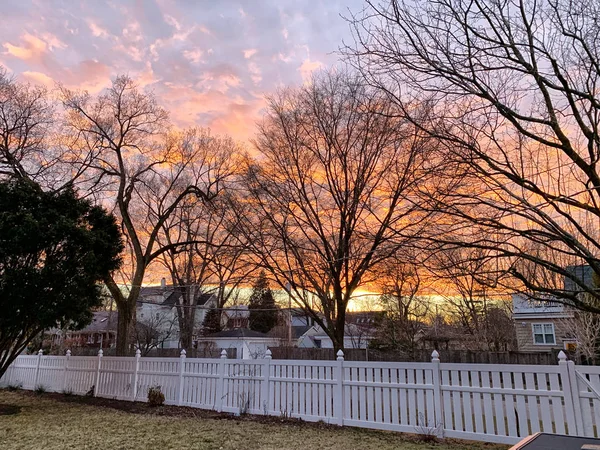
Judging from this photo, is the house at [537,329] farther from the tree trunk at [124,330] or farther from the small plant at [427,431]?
the tree trunk at [124,330]

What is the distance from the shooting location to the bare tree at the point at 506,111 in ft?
12.6

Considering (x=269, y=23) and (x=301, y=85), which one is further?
(x=301, y=85)

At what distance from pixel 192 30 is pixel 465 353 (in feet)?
39.4

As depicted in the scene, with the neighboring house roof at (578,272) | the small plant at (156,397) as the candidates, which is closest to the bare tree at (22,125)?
the small plant at (156,397)

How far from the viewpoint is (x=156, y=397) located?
9344mm

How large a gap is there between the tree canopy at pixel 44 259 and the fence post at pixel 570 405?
954 cm

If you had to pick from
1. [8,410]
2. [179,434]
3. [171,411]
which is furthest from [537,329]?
[8,410]

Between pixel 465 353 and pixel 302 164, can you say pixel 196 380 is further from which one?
pixel 465 353

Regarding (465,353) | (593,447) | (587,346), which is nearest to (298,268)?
(465,353)

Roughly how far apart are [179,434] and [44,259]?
5.77 m

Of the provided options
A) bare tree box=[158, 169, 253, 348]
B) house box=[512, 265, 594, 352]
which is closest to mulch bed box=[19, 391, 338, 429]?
bare tree box=[158, 169, 253, 348]

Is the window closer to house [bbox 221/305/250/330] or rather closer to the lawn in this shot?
the lawn

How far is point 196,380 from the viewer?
9.02 metres

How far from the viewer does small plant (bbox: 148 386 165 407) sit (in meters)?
9.33
